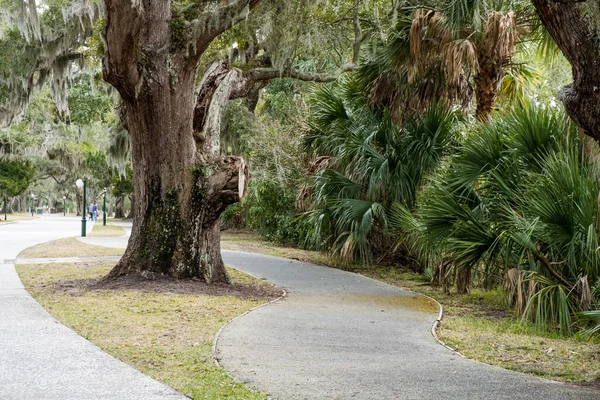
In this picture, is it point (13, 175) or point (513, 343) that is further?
point (13, 175)

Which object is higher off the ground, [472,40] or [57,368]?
[472,40]

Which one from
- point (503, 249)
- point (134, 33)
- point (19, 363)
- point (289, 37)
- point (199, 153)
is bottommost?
point (19, 363)

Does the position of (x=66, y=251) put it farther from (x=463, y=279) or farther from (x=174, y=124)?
(x=463, y=279)

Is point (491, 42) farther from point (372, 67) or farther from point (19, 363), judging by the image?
point (19, 363)

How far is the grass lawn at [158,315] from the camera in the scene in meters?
5.85

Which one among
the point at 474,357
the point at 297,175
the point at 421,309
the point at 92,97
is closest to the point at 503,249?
the point at 421,309

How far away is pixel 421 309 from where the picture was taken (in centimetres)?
1017

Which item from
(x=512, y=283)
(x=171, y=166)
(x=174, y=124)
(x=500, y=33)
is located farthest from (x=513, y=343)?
(x=500, y=33)

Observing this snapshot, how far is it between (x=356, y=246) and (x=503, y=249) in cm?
557

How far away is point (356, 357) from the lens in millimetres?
6660

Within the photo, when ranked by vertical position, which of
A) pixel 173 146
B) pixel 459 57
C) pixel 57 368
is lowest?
pixel 57 368

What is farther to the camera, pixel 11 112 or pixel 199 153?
pixel 11 112

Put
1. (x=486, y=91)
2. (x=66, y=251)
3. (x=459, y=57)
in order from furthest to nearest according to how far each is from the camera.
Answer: (x=66, y=251), (x=486, y=91), (x=459, y=57)

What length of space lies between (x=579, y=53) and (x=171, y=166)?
7.94m
